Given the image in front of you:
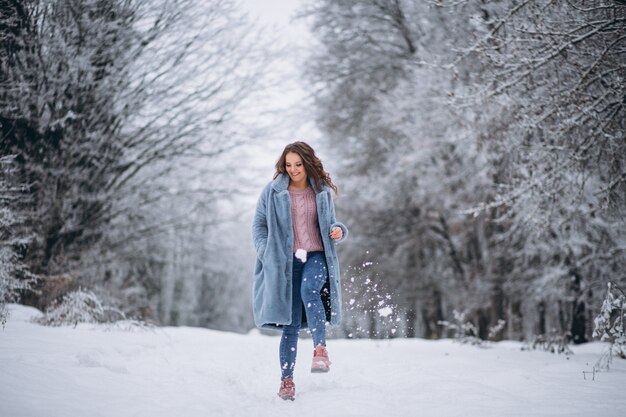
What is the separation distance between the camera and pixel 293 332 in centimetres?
329

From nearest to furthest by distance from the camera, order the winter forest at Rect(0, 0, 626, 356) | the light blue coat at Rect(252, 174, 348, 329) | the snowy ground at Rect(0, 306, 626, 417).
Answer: the snowy ground at Rect(0, 306, 626, 417), the light blue coat at Rect(252, 174, 348, 329), the winter forest at Rect(0, 0, 626, 356)

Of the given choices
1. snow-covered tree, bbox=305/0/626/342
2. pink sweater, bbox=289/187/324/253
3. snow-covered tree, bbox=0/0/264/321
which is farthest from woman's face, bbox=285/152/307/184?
snow-covered tree, bbox=0/0/264/321

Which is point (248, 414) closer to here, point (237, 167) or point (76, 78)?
point (76, 78)

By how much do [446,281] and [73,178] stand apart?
1106cm

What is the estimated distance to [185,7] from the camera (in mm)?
7695

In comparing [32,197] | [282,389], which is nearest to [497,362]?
[282,389]

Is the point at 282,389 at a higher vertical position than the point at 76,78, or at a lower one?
lower

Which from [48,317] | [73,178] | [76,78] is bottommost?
[48,317]

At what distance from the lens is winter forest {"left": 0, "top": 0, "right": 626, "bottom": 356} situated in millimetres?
4988

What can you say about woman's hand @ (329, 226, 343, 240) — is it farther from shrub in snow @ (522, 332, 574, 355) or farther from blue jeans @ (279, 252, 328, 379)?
shrub in snow @ (522, 332, 574, 355)

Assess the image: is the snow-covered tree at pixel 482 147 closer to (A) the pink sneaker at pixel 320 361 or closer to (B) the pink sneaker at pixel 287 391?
(A) the pink sneaker at pixel 320 361

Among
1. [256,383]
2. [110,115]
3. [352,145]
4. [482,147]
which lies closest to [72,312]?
[256,383]

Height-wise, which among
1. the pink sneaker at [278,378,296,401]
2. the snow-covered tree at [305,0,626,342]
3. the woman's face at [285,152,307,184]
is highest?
the snow-covered tree at [305,0,626,342]

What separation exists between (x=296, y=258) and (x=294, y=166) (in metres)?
0.66
